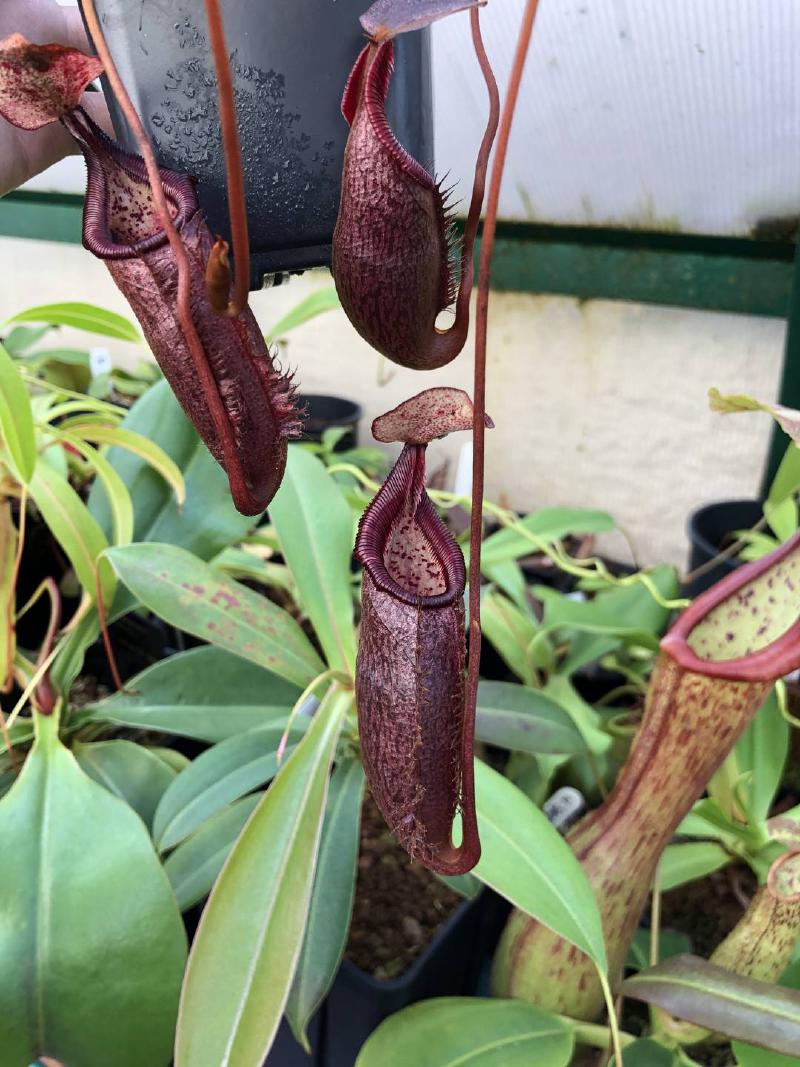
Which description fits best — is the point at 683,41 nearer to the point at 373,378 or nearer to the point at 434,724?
the point at 434,724

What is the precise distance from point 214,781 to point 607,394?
1.08 metres

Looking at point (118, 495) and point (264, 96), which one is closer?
point (264, 96)

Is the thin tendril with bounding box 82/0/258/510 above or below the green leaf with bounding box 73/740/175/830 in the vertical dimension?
above

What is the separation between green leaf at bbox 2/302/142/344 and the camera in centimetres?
80

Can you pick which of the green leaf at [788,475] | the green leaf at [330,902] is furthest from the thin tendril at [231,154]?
the green leaf at [788,475]

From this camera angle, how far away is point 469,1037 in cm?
52

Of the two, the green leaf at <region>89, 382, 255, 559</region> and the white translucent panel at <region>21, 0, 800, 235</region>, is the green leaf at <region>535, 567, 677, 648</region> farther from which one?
the white translucent panel at <region>21, 0, 800, 235</region>

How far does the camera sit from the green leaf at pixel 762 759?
0.68 metres

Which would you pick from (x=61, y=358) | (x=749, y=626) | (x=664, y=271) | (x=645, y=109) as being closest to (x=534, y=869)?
(x=749, y=626)

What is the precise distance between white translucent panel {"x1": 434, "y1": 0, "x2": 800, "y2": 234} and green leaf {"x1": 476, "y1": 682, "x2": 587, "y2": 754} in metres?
0.73

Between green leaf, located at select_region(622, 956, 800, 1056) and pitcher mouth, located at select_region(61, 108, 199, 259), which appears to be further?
green leaf, located at select_region(622, 956, 800, 1056)

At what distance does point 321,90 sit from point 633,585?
0.71 metres

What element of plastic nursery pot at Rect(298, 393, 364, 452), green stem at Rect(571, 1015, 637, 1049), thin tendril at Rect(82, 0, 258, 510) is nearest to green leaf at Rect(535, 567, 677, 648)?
green stem at Rect(571, 1015, 637, 1049)

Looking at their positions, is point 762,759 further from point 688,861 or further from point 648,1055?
point 648,1055
